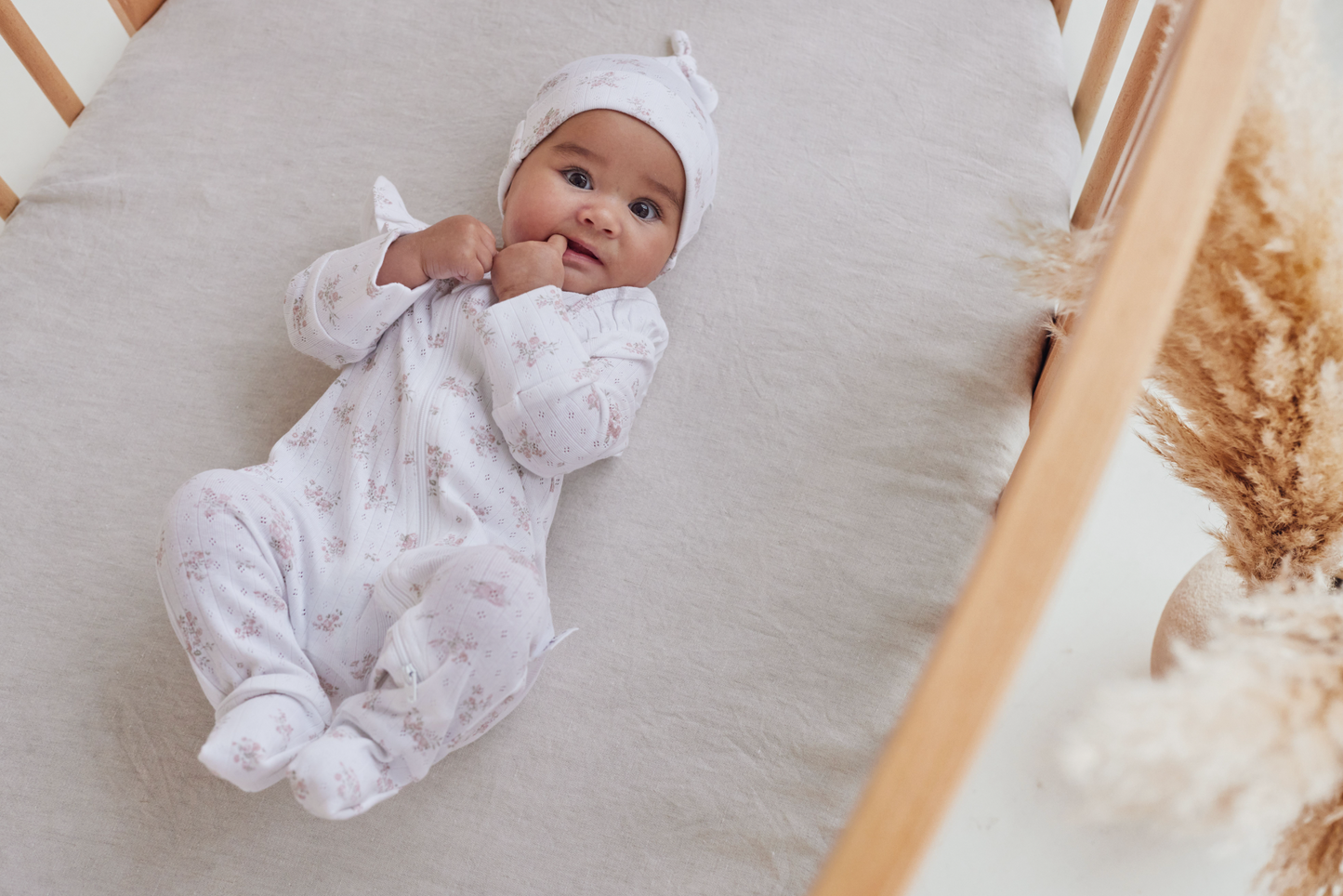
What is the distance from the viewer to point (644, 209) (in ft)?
3.21

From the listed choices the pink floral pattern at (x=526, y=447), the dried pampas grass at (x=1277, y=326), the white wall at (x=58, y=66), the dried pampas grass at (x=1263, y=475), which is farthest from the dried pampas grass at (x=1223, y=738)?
the white wall at (x=58, y=66)

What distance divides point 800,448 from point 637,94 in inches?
16.1

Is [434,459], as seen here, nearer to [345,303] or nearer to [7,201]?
[345,303]

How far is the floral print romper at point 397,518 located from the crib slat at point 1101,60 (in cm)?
61

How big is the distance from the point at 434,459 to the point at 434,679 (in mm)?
227

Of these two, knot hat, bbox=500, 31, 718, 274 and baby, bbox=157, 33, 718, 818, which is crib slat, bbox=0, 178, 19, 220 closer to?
baby, bbox=157, 33, 718, 818

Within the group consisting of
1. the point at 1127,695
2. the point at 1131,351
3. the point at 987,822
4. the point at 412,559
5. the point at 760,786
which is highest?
the point at 1131,351

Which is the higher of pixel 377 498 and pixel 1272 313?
pixel 1272 313

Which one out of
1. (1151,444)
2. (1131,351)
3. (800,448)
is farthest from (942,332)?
(1131,351)

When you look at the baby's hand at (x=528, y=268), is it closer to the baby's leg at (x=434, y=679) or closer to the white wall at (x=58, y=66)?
the baby's leg at (x=434, y=679)

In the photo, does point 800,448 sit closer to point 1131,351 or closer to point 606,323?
point 606,323

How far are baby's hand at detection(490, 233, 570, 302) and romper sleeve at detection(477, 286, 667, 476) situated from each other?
0.07 feet

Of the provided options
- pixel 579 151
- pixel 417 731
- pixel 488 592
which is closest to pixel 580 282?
pixel 579 151

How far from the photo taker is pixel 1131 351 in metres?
0.43
